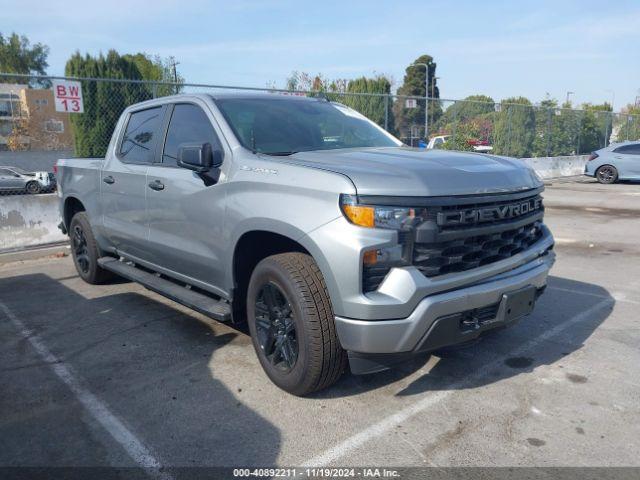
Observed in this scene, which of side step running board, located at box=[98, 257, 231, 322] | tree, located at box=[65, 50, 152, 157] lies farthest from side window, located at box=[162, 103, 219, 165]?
tree, located at box=[65, 50, 152, 157]

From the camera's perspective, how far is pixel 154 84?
9617mm

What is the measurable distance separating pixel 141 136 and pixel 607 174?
17.1 meters

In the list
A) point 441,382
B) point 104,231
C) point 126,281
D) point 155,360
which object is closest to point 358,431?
point 441,382

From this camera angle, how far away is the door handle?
432 cm

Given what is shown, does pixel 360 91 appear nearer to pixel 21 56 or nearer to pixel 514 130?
pixel 514 130

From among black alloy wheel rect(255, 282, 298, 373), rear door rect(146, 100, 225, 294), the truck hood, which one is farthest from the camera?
rear door rect(146, 100, 225, 294)

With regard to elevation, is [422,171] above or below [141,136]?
below

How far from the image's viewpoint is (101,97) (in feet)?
48.0

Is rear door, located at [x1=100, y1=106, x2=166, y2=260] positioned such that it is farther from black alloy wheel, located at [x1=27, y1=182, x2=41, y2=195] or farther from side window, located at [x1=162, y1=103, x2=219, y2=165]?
black alloy wheel, located at [x1=27, y1=182, x2=41, y2=195]

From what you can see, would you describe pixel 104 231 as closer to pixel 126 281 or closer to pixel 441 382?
pixel 126 281

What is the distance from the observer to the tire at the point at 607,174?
17578 mm

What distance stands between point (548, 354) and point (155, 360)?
2.95m

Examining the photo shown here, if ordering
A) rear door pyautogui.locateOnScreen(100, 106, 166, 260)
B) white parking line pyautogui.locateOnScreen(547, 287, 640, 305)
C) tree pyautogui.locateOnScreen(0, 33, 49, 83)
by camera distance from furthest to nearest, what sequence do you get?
1. tree pyautogui.locateOnScreen(0, 33, 49, 83)
2. white parking line pyautogui.locateOnScreen(547, 287, 640, 305)
3. rear door pyautogui.locateOnScreen(100, 106, 166, 260)

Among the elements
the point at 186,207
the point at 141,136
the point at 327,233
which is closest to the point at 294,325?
the point at 327,233
